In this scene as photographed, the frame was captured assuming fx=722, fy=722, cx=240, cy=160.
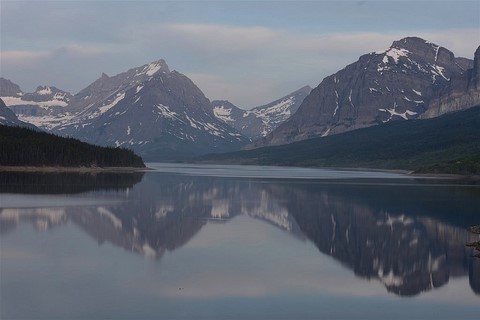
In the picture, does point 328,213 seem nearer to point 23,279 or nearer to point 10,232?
point 10,232

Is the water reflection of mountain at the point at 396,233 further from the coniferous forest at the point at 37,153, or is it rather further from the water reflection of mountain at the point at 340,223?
the coniferous forest at the point at 37,153

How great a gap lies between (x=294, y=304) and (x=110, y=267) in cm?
1470

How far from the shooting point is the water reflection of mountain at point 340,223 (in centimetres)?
5044

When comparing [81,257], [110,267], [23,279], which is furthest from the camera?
[81,257]

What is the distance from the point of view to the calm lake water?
36.3 m

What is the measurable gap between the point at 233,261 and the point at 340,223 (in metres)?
27.9

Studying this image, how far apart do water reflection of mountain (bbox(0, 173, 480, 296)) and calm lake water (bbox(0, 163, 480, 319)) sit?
0.18 m

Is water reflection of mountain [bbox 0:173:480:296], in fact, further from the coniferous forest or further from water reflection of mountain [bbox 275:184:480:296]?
the coniferous forest

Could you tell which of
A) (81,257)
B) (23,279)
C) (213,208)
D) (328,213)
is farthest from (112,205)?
(23,279)

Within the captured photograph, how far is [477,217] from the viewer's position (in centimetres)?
8094

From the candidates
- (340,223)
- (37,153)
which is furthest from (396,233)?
(37,153)

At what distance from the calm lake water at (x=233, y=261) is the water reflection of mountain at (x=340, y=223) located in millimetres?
183

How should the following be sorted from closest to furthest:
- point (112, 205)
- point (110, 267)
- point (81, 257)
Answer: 1. point (110, 267)
2. point (81, 257)
3. point (112, 205)

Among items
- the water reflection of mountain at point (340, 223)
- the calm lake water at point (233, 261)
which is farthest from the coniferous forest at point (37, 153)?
the calm lake water at point (233, 261)
